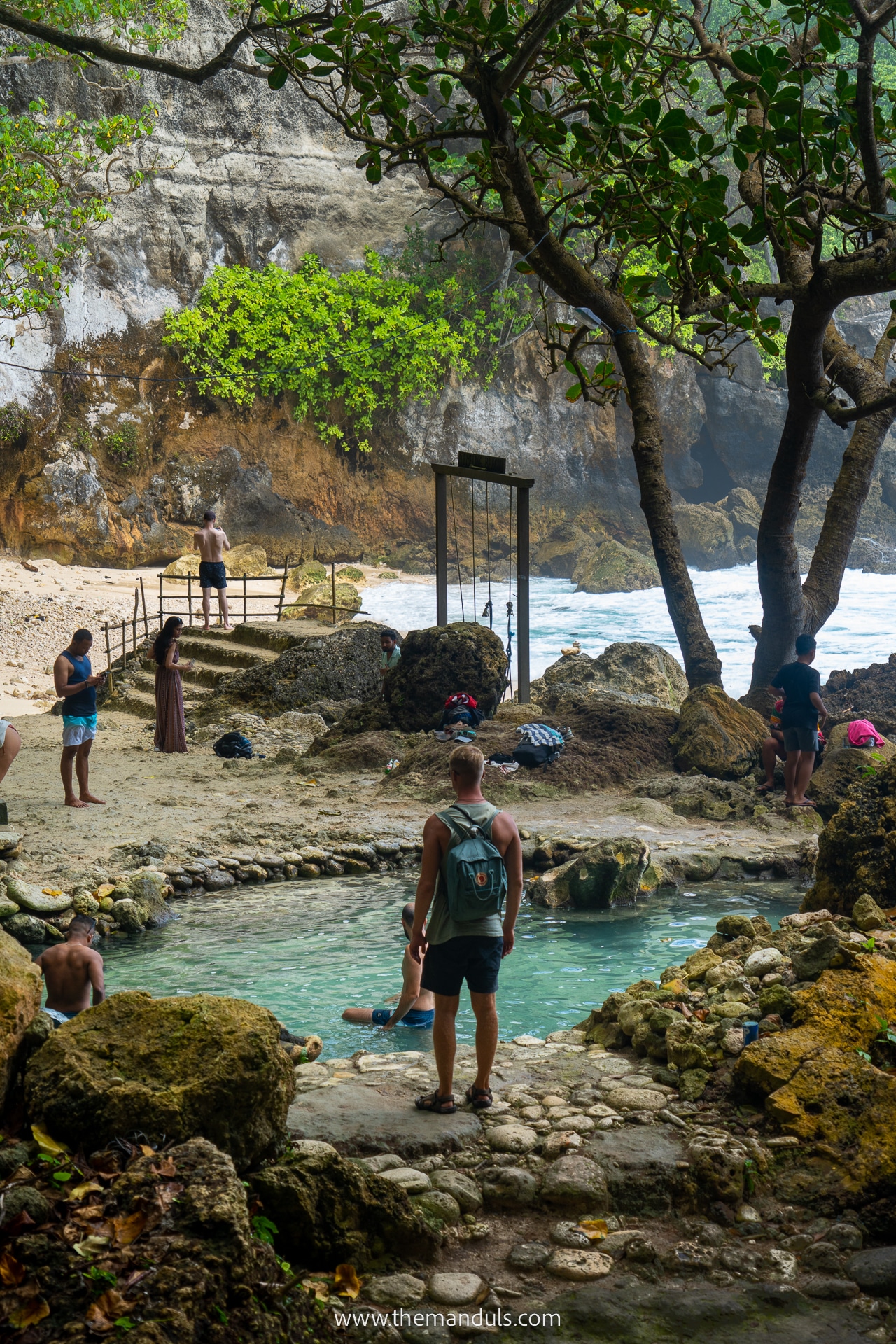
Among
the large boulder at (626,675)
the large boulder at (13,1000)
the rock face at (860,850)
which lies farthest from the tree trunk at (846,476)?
the large boulder at (13,1000)

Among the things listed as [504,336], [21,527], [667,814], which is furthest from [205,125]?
[667,814]

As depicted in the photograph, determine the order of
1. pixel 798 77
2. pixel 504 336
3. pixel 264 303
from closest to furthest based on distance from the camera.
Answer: pixel 798 77
pixel 264 303
pixel 504 336

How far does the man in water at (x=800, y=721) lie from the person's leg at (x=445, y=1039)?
6.83 meters

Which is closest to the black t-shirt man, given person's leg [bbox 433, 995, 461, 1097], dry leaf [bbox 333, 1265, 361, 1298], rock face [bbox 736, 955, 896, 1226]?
rock face [bbox 736, 955, 896, 1226]

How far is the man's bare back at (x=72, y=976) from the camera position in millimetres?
5074

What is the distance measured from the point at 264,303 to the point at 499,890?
2697 centimetres

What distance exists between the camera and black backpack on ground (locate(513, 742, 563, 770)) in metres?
11.5

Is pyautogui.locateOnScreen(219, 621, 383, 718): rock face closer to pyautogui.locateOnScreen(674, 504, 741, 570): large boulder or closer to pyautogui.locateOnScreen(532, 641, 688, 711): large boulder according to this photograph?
pyautogui.locateOnScreen(532, 641, 688, 711): large boulder

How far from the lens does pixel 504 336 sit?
32656mm

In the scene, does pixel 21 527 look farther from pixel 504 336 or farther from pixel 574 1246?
pixel 574 1246

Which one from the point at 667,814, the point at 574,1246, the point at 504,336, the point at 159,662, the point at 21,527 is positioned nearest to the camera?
the point at 574,1246

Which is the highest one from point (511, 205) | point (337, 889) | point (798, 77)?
point (511, 205)

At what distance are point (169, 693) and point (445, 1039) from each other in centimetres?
911

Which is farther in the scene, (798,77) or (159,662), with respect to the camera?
(159,662)
